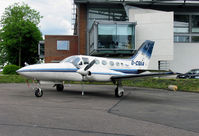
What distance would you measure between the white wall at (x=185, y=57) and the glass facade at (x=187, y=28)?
100.0 inches

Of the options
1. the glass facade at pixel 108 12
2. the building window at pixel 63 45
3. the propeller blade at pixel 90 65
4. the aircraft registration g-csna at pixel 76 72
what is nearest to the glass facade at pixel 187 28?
the glass facade at pixel 108 12

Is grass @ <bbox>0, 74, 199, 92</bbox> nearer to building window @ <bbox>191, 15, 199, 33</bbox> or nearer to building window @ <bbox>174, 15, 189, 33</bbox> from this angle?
building window @ <bbox>174, 15, 189, 33</bbox>

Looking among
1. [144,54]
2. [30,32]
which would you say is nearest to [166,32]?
[144,54]

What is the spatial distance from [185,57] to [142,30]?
31.5ft

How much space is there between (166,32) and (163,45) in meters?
2.03

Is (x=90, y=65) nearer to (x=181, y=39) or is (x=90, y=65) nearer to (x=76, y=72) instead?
(x=76, y=72)

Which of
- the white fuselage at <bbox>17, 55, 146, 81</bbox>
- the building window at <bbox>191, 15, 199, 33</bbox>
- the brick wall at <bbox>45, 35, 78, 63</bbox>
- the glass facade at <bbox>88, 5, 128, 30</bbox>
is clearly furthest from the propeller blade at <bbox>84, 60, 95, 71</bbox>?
the building window at <bbox>191, 15, 199, 33</bbox>

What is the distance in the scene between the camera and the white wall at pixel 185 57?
122 feet

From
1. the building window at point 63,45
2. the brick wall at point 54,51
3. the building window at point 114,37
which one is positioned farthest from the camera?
the building window at point 63,45

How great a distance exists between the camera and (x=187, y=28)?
132ft

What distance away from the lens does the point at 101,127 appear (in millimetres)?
6297

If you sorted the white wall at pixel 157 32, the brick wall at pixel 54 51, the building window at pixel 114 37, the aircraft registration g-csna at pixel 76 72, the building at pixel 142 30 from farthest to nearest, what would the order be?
the brick wall at pixel 54 51, the white wall at pixel 157 32, the building at pixel 142 30, the building window at pixel 114 37, the aircraft registration g-csna at pixel 76 72

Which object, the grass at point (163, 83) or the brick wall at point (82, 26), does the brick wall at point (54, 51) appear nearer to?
the brick wall at point (82, 26)

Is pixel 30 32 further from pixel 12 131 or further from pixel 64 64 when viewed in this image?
pixel 12 131
